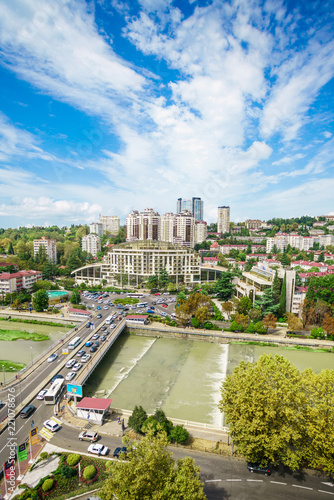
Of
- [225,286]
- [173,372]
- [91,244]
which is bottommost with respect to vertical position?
[173,372]

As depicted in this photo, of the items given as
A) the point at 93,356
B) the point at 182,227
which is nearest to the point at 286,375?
the point at 93,356

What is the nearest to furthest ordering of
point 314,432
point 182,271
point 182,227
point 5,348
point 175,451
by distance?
point 314,432, point 175,451, point 5,348, point 182,271, point 182,227

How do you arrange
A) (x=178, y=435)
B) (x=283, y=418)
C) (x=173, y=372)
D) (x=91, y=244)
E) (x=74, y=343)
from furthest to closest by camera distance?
(x=91, y=244)
(x=74, y=343)
(x=173, y=372)
(x=178, y=435)
(x=283, y=418)

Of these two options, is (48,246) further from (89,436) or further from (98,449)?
(98,449)

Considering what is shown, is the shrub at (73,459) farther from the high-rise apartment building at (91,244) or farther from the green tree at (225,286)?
the high-rise apartment building at (91,244)

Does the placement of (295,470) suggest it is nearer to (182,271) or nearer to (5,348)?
(5,348)

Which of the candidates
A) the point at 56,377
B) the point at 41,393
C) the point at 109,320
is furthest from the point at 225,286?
the point at 41,393

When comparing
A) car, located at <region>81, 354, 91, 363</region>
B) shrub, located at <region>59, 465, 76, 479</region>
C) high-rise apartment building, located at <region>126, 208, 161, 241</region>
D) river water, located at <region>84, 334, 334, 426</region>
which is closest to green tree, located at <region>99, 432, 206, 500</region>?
shrub, located at <region>59, 465, 76, 479</region>
